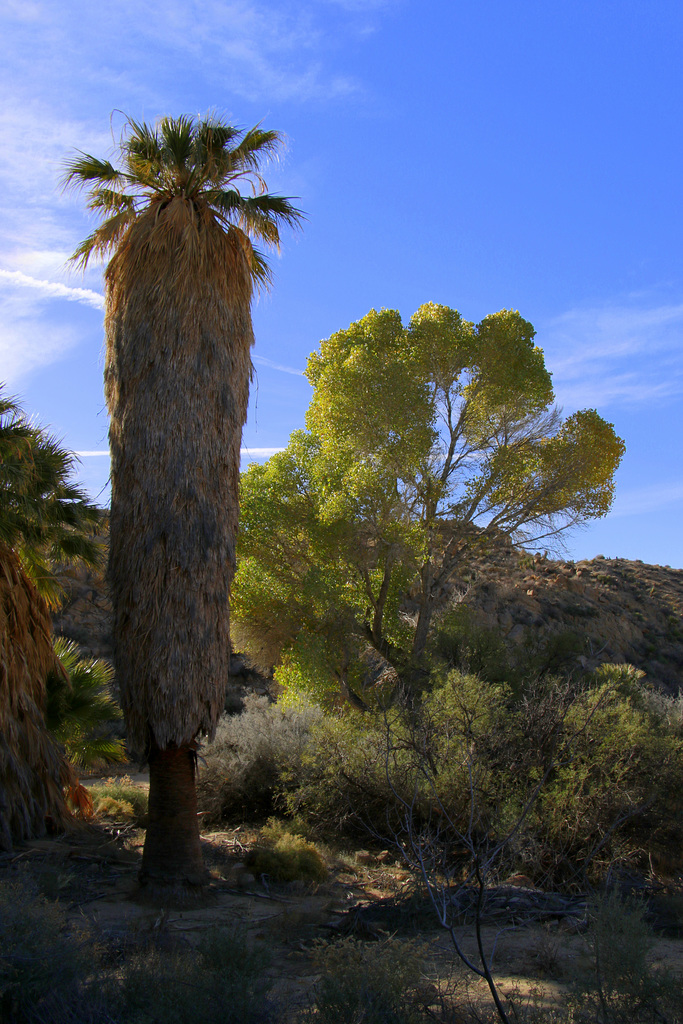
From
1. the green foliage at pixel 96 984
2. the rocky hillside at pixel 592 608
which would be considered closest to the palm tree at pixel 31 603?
the green foliage at pixel 96 984

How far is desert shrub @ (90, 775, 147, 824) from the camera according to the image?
12867 mm

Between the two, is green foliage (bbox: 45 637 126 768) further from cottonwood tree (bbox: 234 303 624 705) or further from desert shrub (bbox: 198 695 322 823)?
cottonwood tree (bbox: 234 303 624 705)

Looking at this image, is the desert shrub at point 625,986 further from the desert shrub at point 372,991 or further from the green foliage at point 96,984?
the green foliage at point 96,984

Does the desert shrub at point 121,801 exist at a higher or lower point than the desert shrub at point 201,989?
lower

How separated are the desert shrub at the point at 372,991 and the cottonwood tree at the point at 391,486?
11.2 m

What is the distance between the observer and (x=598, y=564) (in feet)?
120

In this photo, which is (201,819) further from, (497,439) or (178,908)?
(497,439)

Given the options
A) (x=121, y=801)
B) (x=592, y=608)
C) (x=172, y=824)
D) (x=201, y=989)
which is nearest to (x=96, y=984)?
(x=201, y=989)

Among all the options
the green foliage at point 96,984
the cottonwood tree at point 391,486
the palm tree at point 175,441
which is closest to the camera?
the green foliage at point 96,984

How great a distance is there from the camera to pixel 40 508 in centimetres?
986

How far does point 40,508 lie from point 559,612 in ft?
76.8

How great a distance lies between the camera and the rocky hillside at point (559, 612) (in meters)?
25.9

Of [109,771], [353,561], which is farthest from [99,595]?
[353,561]

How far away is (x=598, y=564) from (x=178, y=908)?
106ft
